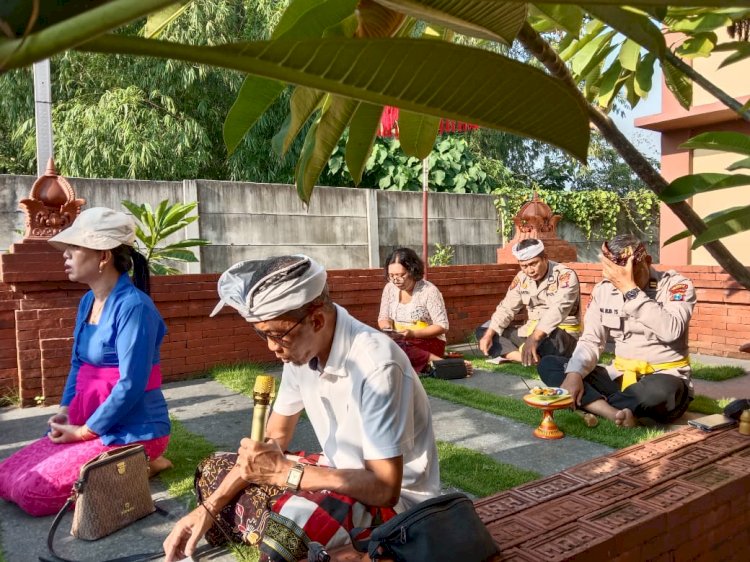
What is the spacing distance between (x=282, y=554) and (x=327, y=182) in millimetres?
11696

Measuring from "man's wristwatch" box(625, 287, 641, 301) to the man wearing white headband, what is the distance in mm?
2505

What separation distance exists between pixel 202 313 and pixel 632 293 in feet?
12.6

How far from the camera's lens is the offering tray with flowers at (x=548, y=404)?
159 inches

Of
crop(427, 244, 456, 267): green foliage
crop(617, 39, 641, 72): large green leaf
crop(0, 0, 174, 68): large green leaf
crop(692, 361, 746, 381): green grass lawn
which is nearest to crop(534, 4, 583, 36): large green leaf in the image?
crop(617, 39, 641, 72): large green leaf

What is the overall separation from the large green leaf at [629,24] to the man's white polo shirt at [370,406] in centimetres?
142

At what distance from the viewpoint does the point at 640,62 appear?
157 centimetres

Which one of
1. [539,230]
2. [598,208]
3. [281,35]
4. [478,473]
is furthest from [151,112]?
[281,35]

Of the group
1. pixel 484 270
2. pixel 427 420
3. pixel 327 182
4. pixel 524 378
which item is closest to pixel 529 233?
pixel 484 270

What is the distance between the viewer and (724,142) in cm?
108

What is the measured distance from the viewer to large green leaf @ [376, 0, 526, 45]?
574 mm

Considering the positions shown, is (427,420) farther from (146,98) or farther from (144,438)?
(146,98)

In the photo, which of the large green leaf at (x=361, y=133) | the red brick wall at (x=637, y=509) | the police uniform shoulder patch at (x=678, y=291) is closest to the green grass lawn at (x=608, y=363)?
the police uniform shoulder patch at (x=678, y=291)

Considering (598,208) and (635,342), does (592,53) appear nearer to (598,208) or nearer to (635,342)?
(635,342)

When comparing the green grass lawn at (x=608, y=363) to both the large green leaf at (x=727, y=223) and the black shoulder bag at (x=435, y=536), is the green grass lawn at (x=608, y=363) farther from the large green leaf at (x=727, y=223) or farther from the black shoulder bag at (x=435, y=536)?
the large green leaf at (x=727, y=223)
